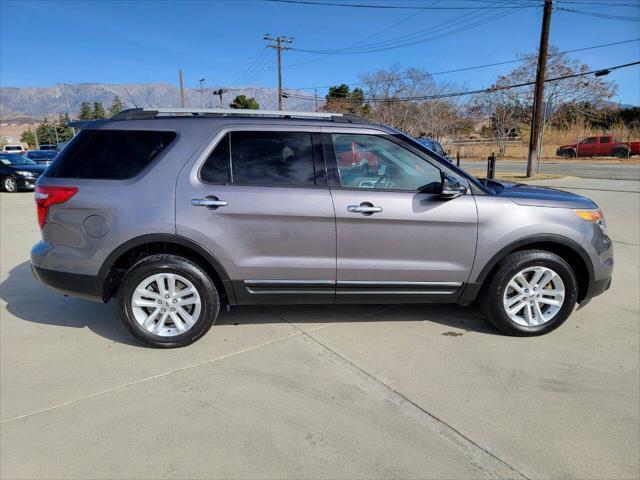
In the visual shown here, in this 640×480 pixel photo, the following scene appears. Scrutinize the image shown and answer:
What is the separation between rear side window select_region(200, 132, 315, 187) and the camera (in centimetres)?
361

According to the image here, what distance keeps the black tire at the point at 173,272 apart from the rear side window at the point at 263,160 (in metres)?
0.72

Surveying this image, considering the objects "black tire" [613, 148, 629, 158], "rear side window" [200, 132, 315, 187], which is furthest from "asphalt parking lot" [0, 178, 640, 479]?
"black tire" [613, 148, 629, 158]

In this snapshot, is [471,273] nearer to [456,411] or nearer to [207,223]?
[456,411]

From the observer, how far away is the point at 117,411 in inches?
113

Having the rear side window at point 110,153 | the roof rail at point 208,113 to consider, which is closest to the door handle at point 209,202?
the rear side window at point 110,153

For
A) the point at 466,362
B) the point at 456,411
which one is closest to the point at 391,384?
the point at 456,411

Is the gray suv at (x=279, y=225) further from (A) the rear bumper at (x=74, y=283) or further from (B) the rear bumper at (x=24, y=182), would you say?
(B) the rear bumper at (x=24, y=182)

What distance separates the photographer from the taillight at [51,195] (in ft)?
11.5

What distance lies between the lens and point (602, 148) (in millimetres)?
33781

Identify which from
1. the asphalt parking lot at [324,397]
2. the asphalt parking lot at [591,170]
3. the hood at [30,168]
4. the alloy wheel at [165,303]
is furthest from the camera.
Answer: the asphalt parking lot at [591,170]

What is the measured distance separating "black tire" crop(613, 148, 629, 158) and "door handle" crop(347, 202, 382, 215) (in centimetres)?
3601

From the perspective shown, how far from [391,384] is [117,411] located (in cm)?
179

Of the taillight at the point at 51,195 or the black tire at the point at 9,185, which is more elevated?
the taillight at the point at 51,195

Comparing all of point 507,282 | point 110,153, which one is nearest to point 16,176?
point 110,153
